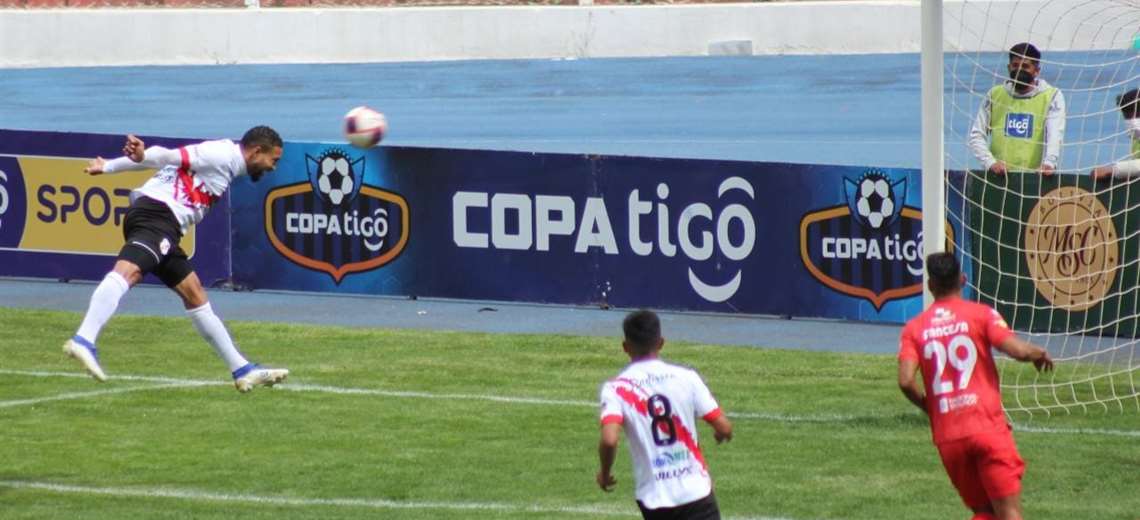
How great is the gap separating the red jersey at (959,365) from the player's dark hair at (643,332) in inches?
48.6

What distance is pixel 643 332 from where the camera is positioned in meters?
7.74

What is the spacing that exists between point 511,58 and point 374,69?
275 centimetres

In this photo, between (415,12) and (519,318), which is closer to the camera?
(519,318)

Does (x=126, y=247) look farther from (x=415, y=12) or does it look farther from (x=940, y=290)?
(x=415, y=12)

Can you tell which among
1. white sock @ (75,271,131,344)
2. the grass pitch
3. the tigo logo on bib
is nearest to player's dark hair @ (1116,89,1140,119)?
the tigo logo on bib

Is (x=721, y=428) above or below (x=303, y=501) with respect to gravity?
above

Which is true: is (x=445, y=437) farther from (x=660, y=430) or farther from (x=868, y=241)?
(x=868, y=241)

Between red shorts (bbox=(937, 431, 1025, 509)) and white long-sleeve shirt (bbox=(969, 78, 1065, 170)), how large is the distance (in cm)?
678

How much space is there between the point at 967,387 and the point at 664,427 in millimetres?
1435

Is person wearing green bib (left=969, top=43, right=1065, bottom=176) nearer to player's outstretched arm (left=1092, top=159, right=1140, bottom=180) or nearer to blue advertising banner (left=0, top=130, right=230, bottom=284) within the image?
player's outstretched arm (left=1092, top=159, right=1140, bottom=180)

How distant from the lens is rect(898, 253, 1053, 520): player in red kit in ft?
27.1

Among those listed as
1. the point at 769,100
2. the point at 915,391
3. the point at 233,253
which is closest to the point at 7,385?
the point at 233,253

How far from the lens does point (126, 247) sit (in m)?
11.9

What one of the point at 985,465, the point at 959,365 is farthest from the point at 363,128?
the point at 985,465
